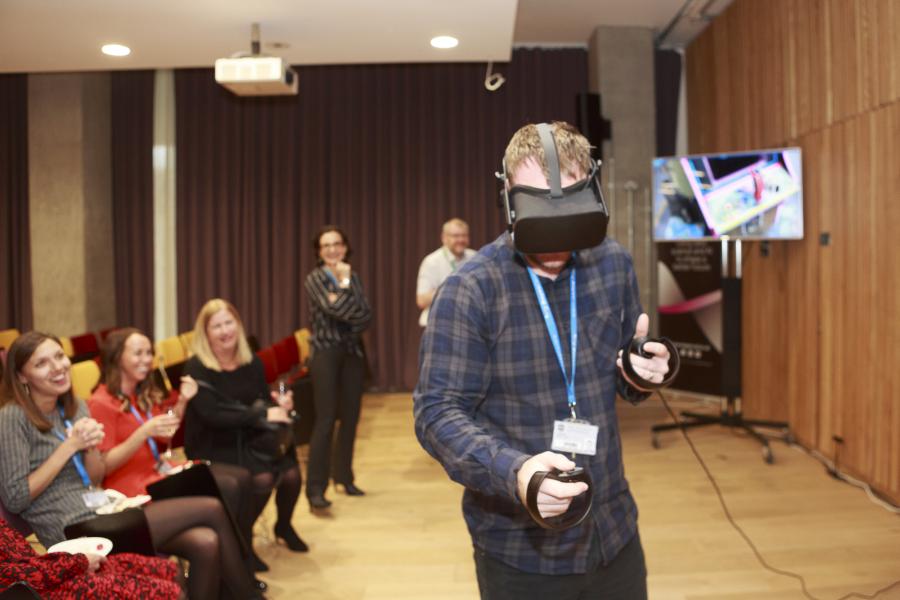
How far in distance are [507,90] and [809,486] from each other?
4.96m

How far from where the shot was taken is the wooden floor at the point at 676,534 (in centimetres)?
336

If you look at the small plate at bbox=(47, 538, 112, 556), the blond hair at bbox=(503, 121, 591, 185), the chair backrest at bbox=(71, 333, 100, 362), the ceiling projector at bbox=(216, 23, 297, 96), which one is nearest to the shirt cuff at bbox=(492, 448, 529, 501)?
the blond hair at bbox=(503, 121, 591, 185)

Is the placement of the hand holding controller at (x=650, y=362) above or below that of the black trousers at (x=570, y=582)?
above

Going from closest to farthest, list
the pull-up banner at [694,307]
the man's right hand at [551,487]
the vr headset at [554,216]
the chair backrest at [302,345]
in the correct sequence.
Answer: the man's right hand at [551,487] < the vr headset at [554,216] < the chair backrest at [302,345] < the pull-up banner at [694,307]

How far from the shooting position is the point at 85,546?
2332 mm

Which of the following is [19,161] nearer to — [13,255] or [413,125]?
[13,255]

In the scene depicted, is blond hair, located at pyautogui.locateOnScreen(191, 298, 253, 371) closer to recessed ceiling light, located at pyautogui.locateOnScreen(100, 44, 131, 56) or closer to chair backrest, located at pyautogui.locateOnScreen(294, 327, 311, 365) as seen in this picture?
chair backrest, located at pyautogui.locateOnScreen(294, 327, 311, 365)

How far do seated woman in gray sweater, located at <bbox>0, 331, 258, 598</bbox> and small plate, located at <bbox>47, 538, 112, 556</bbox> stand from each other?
1.36 ft

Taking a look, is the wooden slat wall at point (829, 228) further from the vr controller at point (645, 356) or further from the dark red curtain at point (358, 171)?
the vr controller at point (645, 356)

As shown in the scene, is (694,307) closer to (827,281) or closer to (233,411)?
(827,281)

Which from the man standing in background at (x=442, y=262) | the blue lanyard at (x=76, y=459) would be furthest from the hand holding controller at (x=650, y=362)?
the man standing in background at (x=442, y=262)

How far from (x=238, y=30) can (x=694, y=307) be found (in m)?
4.41

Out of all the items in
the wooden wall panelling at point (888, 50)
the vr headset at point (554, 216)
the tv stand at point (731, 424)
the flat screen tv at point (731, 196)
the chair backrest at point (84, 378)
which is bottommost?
the tv stand at point (731, 424)

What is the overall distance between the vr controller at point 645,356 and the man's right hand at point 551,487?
364mm
